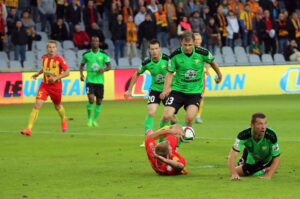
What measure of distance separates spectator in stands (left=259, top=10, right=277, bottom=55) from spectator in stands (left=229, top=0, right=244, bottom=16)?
1.16 metres

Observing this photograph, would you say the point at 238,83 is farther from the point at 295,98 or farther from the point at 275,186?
the point at 275,186

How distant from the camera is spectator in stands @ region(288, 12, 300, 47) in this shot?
1261 inches

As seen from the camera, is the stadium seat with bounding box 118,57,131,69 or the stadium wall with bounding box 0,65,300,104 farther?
the stadium seat with bounding box 118,57,131,69

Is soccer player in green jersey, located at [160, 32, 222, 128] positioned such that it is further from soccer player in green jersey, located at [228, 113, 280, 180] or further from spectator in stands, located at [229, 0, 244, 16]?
spectator in stands, located at [229, 0, 244, 16]

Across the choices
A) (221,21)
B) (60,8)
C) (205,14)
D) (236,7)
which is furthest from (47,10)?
(236,7)

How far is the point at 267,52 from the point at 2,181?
966 inches

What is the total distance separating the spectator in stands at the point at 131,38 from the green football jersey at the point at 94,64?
889 centimetres

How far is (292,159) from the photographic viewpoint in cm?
1170

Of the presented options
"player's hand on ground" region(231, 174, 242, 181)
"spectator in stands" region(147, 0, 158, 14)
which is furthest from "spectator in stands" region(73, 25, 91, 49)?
"player's hand on ground" region(231, 174, 242, 181)

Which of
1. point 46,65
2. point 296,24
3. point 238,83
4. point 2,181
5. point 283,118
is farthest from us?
point 296,24

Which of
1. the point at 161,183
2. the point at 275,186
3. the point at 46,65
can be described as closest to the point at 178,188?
the point at 161,183

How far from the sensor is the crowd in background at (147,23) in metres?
27.4

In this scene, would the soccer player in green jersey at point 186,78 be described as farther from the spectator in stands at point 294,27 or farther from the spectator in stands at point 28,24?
the spectator in stands at point 294,27

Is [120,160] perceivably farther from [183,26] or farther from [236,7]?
[236,7]
